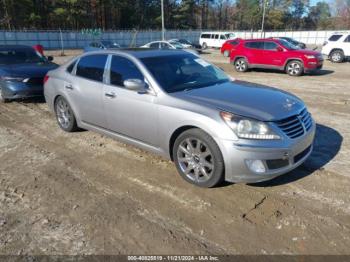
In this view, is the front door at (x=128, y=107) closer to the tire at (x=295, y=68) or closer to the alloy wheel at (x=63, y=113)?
the alloy wheel at (x=63, y=113)

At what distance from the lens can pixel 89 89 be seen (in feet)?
16.8

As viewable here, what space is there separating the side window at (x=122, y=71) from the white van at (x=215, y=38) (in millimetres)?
32649

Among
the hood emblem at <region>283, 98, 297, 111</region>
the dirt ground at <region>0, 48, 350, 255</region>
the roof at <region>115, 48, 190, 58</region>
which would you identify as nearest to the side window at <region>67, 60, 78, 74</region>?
the roof at <region>115, 48, 190, 58</region>

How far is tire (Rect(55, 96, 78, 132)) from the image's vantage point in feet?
19.2

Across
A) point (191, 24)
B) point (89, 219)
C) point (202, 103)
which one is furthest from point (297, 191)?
point (191, 24)

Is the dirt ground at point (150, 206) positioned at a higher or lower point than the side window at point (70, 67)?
lower

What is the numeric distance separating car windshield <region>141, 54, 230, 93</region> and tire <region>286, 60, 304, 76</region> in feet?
34.5

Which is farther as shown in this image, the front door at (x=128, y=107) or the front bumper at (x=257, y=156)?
the front door at (x=128, y=107)

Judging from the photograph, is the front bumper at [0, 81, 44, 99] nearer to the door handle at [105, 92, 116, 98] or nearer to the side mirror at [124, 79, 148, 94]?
the door handle at [105, 92, 116, 98]

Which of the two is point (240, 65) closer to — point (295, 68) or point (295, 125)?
point (295, 68)

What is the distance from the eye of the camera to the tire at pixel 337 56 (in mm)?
19812

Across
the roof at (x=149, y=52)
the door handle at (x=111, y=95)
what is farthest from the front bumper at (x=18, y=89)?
the door handle at (x=111, y=95)

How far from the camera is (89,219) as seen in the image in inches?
132

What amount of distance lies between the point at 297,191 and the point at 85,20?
64618mm
